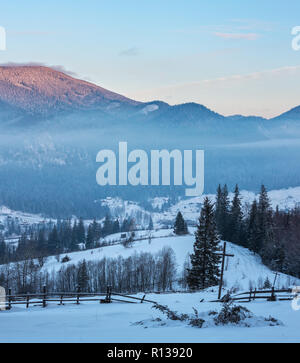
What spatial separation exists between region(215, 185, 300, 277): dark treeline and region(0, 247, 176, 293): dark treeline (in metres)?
14.8

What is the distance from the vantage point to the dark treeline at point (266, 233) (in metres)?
60.6

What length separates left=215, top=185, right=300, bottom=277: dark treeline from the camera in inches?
2387

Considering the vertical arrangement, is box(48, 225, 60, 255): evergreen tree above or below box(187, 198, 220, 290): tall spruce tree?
below

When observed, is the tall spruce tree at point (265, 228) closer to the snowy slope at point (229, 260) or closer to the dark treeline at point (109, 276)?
the snowy slope at point (229, 260)

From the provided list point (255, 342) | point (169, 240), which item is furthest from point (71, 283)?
point (255, 342)

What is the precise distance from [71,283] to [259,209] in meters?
36.7

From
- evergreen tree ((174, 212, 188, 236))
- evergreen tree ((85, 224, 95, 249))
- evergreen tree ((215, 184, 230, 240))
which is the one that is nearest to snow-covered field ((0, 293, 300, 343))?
evergreen tree ((215, 184, 230, 240))

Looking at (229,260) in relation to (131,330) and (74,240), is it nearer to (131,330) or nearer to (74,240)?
(131,330)

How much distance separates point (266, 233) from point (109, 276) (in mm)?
27775

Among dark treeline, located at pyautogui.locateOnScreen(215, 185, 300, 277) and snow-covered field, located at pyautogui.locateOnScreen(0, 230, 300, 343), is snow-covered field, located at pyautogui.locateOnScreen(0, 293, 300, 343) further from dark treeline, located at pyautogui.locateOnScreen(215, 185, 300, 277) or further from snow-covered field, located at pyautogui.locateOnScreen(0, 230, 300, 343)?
dark treeline, located at pyautogui.locateOnScreen(215, 185, 300, 277)

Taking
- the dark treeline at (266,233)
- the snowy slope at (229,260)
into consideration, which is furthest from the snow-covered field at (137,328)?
the dark treeline at (266,233)

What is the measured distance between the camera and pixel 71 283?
64938mm

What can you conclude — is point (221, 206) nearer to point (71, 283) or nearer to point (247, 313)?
point (71, 283)

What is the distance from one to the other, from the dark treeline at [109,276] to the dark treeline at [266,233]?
48.6ft
